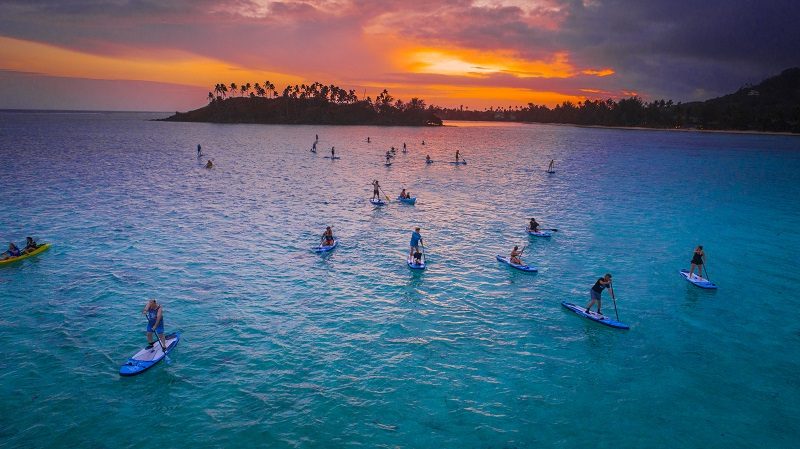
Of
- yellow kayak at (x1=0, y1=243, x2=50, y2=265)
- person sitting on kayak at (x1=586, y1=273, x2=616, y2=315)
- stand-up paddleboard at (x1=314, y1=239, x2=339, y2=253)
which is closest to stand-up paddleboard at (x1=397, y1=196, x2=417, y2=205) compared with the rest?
stand-up paddleboard at (x1=314, y1=239, x2=339, y2=253)

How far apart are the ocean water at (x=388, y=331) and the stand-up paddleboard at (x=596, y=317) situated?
48 centimetres

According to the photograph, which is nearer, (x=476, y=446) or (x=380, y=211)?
(x=476, y=446)

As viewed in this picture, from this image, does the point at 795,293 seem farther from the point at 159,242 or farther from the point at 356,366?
the point at 159,242

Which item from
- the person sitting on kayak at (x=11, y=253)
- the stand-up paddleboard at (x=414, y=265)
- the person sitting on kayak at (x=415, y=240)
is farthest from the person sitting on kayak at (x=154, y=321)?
the person sitting on kayak at (x=11, y=253)

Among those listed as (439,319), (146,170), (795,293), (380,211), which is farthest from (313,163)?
(795,293)

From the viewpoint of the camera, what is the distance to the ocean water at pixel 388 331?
48.8 feet

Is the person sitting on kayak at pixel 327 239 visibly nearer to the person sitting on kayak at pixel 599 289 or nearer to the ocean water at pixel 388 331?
the ocean water at pixel 388 331

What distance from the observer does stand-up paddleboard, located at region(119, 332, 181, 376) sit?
16.9 meters

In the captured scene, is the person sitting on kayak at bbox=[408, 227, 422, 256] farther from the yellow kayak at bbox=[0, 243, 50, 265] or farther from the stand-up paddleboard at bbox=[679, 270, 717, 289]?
the yellow kayak at bbox=[0, 243, 50, 265]

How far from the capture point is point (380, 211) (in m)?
46.2

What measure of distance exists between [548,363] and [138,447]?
51.2ft

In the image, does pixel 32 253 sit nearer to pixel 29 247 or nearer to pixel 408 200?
pixel 29 247

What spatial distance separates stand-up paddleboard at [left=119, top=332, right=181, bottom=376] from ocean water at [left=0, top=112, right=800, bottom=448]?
0.36m

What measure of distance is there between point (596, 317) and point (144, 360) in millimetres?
20933
